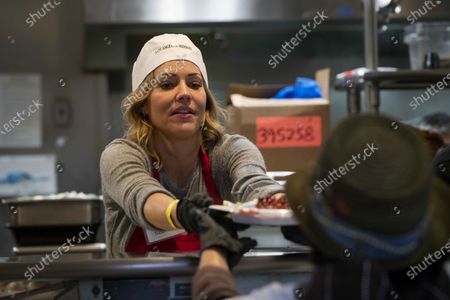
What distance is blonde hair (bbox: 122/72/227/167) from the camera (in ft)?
6.23

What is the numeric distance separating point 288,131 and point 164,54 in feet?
2.92

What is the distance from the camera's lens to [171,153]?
193cm

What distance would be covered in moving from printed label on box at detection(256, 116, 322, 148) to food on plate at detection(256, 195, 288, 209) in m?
1.18

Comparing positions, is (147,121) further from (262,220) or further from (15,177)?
(15,177)

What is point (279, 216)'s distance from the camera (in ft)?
4.30

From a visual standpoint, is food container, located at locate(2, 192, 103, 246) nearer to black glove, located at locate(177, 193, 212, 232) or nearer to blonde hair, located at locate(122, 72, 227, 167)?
blonde hair, located at locate(122, 72, 227, 167)

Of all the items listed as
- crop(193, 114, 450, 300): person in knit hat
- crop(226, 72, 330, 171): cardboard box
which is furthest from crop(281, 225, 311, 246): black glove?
crop(226, 72, 330, 171): cardboard box

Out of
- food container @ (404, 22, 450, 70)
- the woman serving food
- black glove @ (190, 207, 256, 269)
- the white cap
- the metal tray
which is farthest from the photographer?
food container @ (404, 22, 450, 70)

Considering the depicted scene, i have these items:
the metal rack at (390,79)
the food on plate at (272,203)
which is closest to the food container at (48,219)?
the metal rack at (390,79)

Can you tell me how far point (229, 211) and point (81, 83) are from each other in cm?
275

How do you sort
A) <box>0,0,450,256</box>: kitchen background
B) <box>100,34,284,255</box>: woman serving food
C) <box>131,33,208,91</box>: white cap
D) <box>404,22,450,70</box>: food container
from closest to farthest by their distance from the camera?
<box>100,34,284,255</box>: woman serving food
<box>131,33,208,91</box>: white cap
<box>404,22,450,70</box>: food container
<box>0,0,450,256</box>: kitchen background

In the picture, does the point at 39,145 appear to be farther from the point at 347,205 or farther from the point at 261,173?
the point at 347,205

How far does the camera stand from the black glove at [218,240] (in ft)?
4.00

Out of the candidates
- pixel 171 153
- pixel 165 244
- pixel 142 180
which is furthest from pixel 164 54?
pixel 165 244
